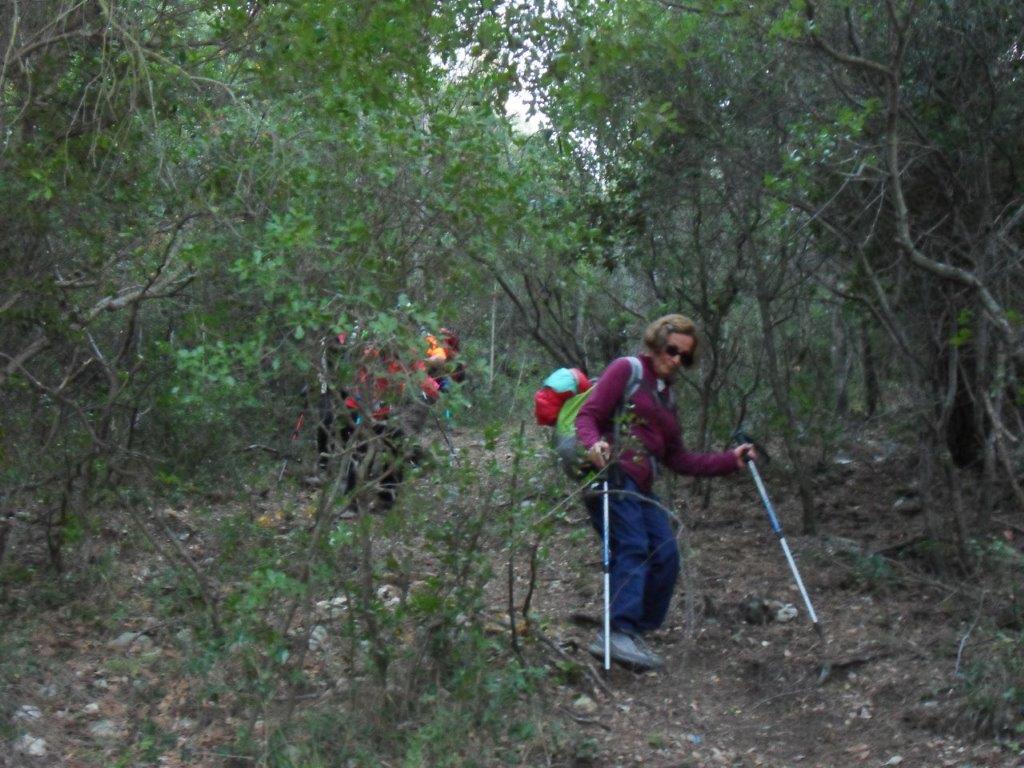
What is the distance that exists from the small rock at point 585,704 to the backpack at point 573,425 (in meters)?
1.00

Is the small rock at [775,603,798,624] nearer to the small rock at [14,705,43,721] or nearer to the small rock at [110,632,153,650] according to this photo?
the small rock at [110,632,153,650]

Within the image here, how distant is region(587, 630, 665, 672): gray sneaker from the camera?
6.37 m

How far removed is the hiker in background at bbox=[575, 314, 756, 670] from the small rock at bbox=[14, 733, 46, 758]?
2520 millimetres

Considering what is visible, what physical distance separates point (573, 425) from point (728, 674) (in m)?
1.49

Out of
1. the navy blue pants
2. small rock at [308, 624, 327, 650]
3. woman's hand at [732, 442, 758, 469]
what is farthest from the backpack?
small rock at [308, 624, 327, 650]

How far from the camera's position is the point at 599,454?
5.84 metres

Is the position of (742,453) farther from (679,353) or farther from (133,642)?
(133,642)

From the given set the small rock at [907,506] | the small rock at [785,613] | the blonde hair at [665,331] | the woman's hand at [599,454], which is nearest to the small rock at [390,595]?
the woman's hand at [599,454]

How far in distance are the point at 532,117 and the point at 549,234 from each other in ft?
4.38

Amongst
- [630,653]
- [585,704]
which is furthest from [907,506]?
[585,704]

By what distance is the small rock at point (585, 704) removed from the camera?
5965 millimetres

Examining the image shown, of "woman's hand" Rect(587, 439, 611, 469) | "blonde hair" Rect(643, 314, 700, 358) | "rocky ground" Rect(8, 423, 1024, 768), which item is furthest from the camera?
"blonde hair" Rect(643, 314, 700, 358)

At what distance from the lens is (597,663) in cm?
644

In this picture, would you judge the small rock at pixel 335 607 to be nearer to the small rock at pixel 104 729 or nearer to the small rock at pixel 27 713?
the small rock at pixel 104 729
